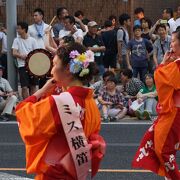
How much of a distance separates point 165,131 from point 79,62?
2.01 m

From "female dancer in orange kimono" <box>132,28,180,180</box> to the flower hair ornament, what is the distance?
1.67 metres

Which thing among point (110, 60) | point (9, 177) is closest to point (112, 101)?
point (110, 60)

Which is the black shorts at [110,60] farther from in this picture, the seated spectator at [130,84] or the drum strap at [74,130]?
the drum strap at [74,130]

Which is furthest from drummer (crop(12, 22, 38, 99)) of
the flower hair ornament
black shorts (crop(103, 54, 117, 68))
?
the flower hair ornament

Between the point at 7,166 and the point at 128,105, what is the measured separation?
435 cm

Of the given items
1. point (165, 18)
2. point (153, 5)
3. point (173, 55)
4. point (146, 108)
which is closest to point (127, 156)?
point (173, 55)

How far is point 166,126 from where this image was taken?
19.8 feet

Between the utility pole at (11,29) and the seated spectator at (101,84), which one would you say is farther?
the utility pole at (11,29)

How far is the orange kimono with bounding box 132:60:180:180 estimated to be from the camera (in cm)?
596

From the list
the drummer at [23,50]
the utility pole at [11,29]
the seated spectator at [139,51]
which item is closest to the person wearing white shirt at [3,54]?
the utility pole at [11,29]

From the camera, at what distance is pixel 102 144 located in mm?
4438

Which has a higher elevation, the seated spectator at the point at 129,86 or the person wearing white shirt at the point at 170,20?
the person wearing white shirt at the point at 170,20

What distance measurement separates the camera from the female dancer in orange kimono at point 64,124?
13.7 feet

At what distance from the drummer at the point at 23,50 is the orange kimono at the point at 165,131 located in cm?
592
